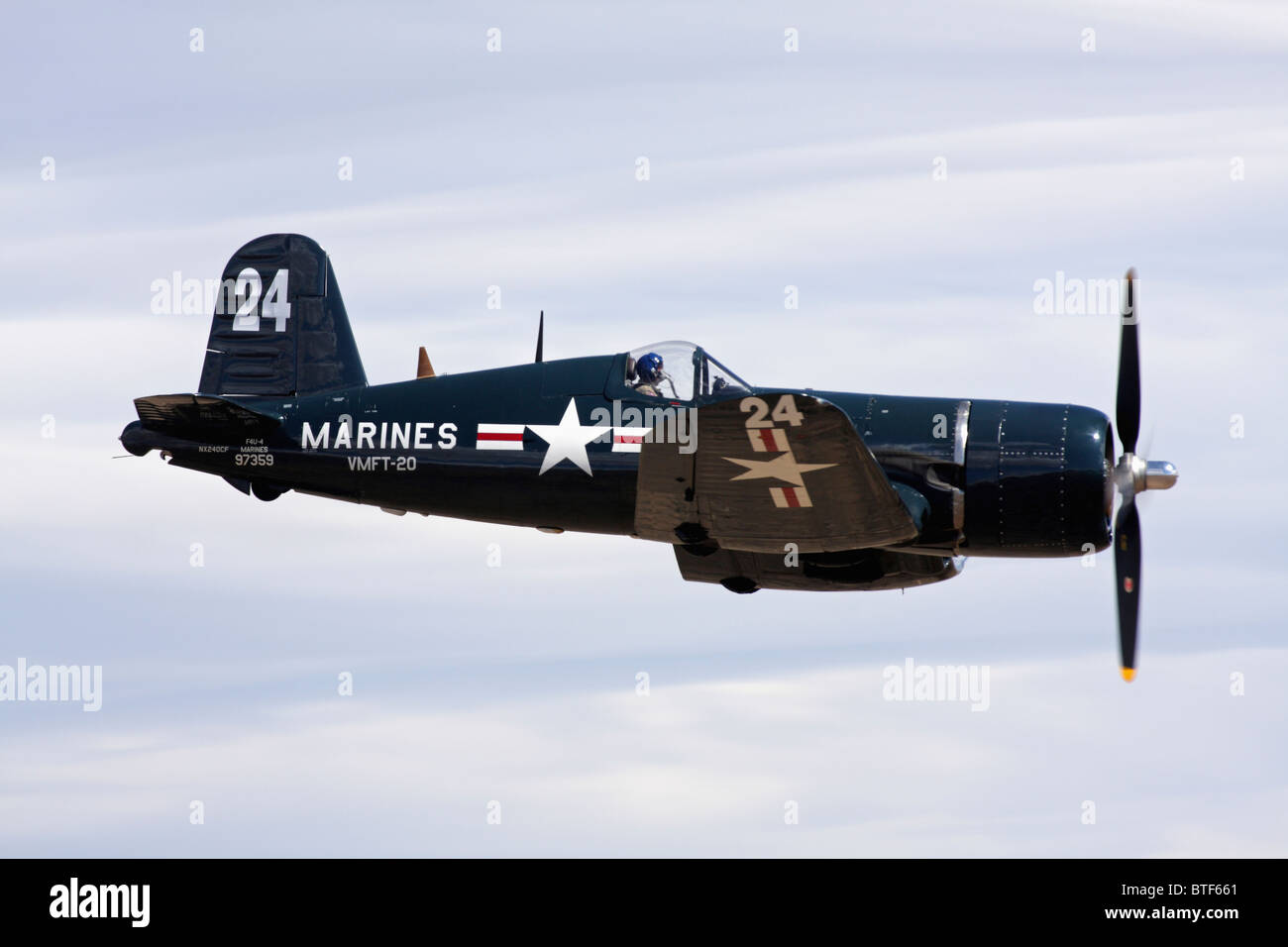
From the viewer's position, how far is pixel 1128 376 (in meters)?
17.9

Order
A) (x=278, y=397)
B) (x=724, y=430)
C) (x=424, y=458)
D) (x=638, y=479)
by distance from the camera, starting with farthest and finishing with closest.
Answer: (x=278, y=397)
(x=424, y=458)
(x=638, y=479)
(x=724, y=430)

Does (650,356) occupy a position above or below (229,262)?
below

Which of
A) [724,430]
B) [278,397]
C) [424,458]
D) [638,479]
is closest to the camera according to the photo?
[724,430]

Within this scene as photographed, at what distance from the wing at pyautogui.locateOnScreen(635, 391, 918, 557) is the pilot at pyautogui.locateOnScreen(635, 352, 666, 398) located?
49.2 inches

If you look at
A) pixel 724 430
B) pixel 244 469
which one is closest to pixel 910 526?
pixel 724 430

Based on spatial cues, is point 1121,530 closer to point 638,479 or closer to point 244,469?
point 638,479

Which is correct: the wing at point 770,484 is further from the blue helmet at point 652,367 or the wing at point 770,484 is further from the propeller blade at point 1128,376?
the propeller blade at point 1128,376

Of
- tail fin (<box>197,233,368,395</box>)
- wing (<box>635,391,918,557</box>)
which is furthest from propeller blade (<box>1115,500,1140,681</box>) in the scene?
tail fin (<box>197,233,368,395</box>)

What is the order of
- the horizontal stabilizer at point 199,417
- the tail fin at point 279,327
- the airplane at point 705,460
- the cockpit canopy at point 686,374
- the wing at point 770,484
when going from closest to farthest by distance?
1. the wing at point 770,484
2. the airplane at point 705,460
3. the cockpit canopy at point 686,374
4. the horizontal stabilizer at point 199,417
5. the tail fin at point 279,327

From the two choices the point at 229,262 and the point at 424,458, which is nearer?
the point at 424,458

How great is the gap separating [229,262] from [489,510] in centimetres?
467

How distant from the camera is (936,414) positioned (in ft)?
57.1

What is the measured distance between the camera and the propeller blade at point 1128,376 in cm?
1772

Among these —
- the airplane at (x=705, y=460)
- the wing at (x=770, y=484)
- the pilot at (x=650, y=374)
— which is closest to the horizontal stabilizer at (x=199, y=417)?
the airplane at (x=705, y=460)
